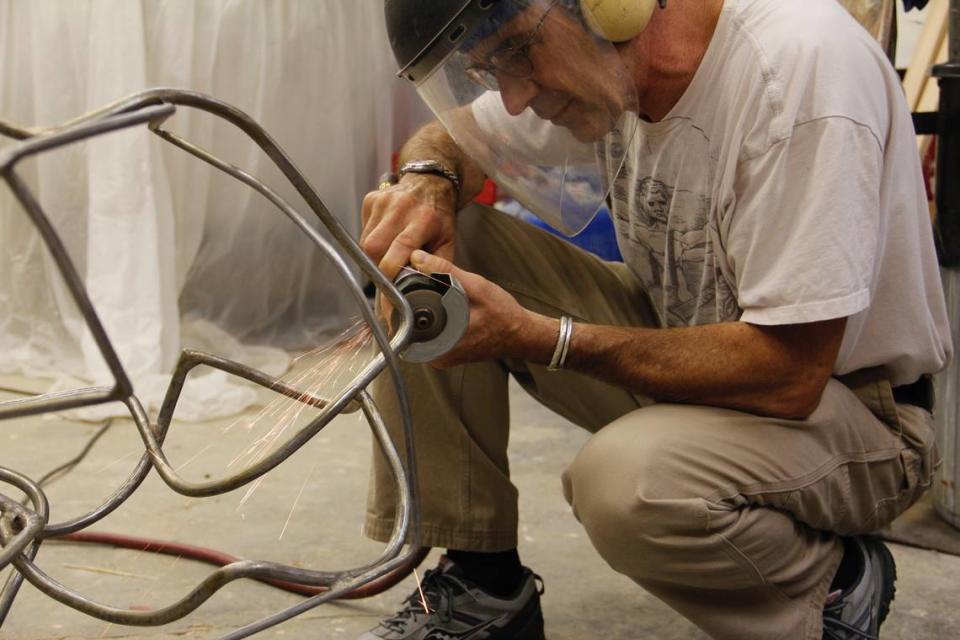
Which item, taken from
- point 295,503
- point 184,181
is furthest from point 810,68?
point 184,181

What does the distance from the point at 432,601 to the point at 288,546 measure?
46 centimetres

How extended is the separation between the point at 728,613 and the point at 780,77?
66cm

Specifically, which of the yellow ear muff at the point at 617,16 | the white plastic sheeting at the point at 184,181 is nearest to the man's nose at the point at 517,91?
the yellow ear muff at the point at 617,16

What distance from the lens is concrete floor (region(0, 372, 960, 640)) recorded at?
5.51ft

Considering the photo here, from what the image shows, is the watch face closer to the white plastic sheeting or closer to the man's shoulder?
the man's shoulder

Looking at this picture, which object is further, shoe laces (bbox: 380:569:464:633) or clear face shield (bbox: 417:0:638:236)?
shoe laces (bbox: 380:569:464:633)

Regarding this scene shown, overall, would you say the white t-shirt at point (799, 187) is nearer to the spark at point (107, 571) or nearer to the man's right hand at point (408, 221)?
the man's right hand at point (408, 221)

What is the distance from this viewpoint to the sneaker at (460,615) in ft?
5.22

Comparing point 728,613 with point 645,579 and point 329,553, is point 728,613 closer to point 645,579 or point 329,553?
point 645,579

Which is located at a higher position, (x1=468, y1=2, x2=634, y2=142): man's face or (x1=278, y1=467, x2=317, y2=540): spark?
(x1=468, y1=2, x2=634, y2=142): man's face

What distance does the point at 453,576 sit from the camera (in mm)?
1625

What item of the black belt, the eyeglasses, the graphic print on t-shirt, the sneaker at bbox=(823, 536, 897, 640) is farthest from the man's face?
the sneaker at bbox=(823, 536, 897, 640)

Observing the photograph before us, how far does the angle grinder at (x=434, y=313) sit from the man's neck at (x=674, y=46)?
1.24 ft

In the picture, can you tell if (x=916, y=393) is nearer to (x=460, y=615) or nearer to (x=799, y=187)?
(x=799, y=187)
